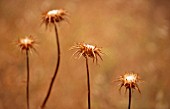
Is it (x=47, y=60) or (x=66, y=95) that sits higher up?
(x=47, y=60)

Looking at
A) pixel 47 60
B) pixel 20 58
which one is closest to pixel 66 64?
pixel 47 60

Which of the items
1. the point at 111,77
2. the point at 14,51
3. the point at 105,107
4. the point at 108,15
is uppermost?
the point at 108,15

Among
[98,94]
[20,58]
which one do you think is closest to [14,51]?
[20,58]

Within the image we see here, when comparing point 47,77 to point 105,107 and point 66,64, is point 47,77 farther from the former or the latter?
point 105,107

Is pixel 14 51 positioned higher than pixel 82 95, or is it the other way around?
pixel 14 51

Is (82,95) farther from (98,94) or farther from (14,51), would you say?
(14,51)

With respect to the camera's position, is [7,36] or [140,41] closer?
[140,41]
